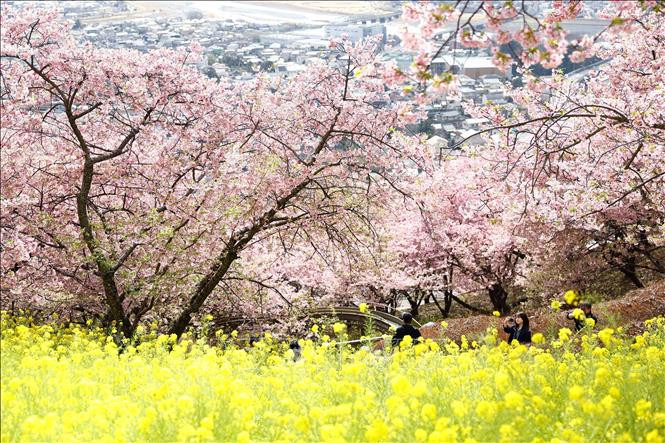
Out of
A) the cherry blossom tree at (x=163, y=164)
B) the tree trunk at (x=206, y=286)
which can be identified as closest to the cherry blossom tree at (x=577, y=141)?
the cherry blossom tree at (x=163, y=164)

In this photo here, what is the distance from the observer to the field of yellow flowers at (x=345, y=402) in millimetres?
5566

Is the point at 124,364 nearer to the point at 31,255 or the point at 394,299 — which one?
the point at 31,255

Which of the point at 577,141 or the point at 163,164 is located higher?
the point at 577,141

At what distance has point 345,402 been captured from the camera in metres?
6.79

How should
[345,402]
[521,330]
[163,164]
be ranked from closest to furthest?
[345,402], [521,330], [163,164]

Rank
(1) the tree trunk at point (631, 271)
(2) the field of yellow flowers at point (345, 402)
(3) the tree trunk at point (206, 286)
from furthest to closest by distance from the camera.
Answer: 1. (1) the tree trunk at point (631, 271)
2. (3) the tree trunk at point (206, 286)
3. (2) the field of yellow flowers at point (345, 402)

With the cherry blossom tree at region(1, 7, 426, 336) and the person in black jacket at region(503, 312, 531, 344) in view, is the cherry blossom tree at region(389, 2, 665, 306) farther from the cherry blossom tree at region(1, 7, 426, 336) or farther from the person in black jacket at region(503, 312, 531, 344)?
the cherry blossom tree at region(1, 7, 426, 336)

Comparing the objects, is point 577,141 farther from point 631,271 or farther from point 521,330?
point 631,271

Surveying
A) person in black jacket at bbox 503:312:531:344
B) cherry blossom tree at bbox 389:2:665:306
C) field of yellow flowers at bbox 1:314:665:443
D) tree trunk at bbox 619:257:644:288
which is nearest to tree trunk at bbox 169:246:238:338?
cherry blossom tree at bbox 389:2:665:306

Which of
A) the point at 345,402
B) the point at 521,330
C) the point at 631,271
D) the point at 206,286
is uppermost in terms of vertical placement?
the point at 345,402

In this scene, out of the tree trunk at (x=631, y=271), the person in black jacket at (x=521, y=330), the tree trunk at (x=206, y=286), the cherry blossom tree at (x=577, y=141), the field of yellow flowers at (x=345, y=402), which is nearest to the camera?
the field of yellow flowers at (x=345, y=402)

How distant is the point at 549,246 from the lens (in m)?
21.4

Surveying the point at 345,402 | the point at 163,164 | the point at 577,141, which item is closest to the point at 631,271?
the point at 577,141

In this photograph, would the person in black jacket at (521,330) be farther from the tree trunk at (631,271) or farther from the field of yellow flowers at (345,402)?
the tree trunk at (631,271)
